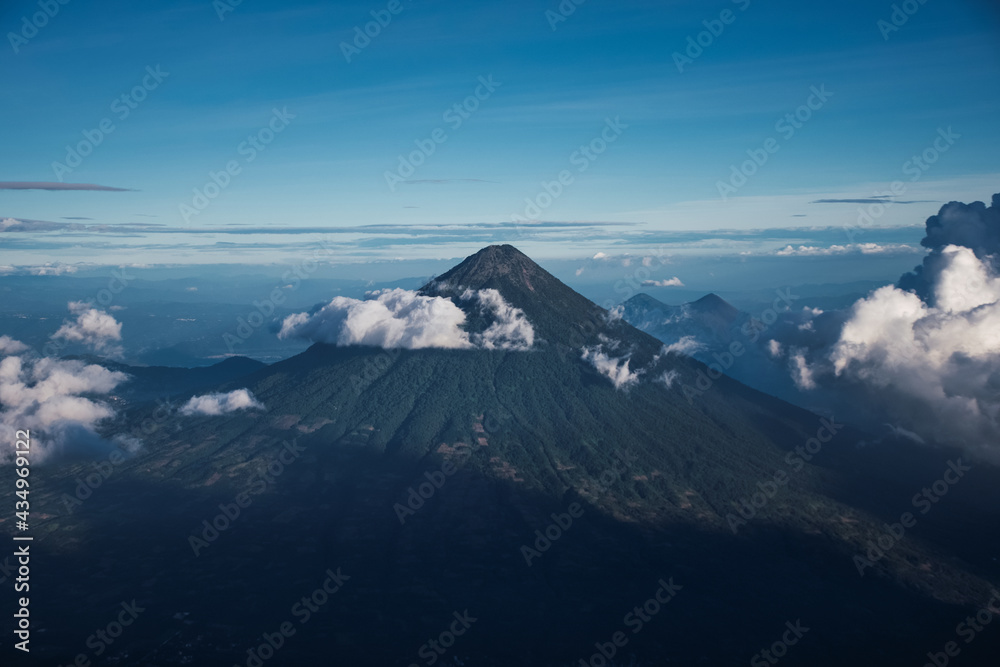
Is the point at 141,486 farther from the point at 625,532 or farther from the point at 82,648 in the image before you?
the point at 625,532

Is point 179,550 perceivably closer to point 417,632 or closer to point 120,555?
point 120,555

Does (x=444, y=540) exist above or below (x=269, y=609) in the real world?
above

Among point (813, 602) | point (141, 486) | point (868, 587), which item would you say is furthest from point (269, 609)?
point (868, 587)

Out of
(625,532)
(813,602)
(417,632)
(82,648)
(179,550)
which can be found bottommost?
(82,648)

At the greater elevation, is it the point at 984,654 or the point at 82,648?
the point at 984,654

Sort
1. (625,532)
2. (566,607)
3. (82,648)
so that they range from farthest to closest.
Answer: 1. (625,532)
2. (566,607)
3. (82,648)

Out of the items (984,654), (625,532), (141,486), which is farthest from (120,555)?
(984,654)

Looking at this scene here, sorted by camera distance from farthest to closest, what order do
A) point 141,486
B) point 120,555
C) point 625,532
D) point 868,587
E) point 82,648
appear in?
point 141,486 < point 625,532 < point 120,555 < point 868,587 < point 82,648

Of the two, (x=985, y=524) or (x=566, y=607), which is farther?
(x=985, y=524)

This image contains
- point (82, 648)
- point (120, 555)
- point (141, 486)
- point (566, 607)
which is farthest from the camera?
point (141, 486)
